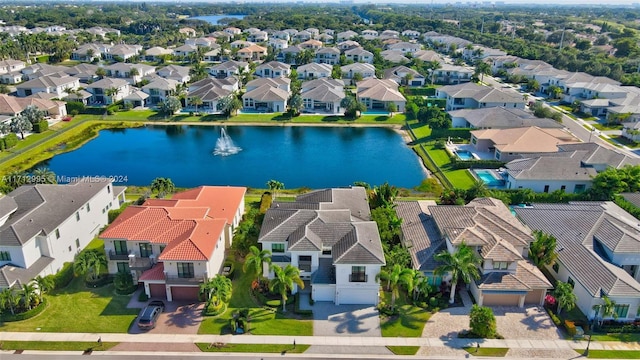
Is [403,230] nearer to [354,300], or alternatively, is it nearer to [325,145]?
[354,300]

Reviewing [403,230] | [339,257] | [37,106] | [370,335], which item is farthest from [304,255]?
[37,106]

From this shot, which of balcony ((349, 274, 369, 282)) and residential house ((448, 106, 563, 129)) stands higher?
residential house ((448, 106, 563, 129))

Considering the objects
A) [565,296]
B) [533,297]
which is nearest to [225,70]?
[533,297]

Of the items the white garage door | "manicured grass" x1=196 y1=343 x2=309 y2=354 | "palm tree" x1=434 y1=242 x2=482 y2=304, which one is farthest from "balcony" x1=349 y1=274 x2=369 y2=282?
"manicured grass" x1=196 y1=343 x2=309 y2=354

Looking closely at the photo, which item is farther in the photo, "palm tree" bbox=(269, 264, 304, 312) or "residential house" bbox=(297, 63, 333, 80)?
"residential house" bbox=(297, 63, 333, 80)

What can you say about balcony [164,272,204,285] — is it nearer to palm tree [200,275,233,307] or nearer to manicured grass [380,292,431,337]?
palm tree [200,275,233,307]

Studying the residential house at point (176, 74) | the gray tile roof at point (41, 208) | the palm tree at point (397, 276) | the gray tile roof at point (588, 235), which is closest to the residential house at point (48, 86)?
the residential house at point (176, 74)

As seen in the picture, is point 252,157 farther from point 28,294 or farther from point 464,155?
point 28,294
